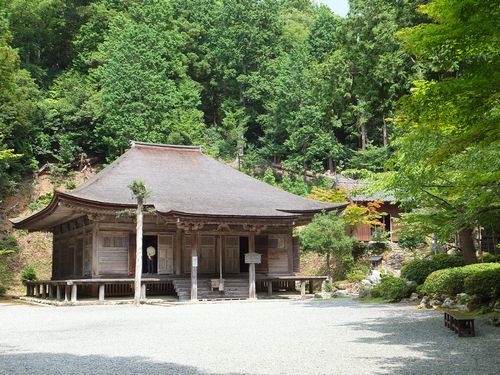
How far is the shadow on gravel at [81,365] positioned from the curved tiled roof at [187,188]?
12.1 m

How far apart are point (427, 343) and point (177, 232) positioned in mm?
15769

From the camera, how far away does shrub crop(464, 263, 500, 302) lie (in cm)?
1227

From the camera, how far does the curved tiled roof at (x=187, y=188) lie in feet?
70.0

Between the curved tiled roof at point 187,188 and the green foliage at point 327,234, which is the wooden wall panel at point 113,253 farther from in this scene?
the green foliage at point 327,234

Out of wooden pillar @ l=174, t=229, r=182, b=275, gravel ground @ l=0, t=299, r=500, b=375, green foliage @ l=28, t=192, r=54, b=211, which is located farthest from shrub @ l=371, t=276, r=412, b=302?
green foliage @ l=28, t=192, r=54, b=211

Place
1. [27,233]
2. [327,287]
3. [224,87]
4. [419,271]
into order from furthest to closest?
[224,87], [27,233], [327,287], [419,271]

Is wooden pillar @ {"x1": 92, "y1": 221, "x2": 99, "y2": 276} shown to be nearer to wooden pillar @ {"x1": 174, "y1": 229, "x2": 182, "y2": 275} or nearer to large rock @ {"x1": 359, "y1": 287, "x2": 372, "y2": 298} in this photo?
wooden pillar @ {"x1": 174, "y1": 229, "x2": 182, "y2": 275}

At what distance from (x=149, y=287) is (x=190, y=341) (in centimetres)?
1439

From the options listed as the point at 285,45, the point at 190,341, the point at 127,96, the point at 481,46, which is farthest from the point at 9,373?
the point at 285,45

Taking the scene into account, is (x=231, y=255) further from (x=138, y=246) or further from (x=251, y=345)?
(x=251, y=345)

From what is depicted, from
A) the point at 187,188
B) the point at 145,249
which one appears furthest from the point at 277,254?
the point at 145,249

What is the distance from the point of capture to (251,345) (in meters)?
8.78

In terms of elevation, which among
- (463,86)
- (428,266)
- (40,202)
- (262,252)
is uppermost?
(40,202)

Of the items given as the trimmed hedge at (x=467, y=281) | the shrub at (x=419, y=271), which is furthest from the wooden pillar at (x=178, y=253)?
the trimmed hedge at (x=467, y=281)
